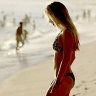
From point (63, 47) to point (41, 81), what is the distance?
5.29m

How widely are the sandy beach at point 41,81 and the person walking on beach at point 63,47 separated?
2.73 metres

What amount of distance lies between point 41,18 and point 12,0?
23.7 meters

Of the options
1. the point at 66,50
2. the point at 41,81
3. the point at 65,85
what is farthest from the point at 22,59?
the point at 66,50

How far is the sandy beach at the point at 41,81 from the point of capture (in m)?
7.36

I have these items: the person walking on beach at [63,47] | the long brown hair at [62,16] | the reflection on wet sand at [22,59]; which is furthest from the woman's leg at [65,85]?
the reflection on wet sand at [22,59]

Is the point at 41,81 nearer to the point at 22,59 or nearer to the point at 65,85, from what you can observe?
the point at 22,59

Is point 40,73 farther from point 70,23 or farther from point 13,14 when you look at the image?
point 13,14

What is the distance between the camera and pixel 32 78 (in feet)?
31.9

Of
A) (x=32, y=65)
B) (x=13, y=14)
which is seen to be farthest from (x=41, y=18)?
(x=32, y=65)

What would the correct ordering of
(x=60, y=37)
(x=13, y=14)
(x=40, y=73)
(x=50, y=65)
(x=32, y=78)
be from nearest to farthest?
(x=60, y=37), (x=32, y=78), (x=40, y=73), (x=50, y=65), (x=13, y=14)

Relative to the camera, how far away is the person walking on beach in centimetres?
386

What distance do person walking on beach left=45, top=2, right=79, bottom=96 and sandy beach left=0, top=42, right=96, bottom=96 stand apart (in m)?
2.73

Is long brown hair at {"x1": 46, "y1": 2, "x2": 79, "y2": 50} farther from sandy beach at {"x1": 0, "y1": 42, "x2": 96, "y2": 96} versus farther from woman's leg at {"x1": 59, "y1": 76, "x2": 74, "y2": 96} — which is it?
sandy beach at {"x1": 0, "y1": 42, "x2": 96, "y2": 96}

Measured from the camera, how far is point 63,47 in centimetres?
390
